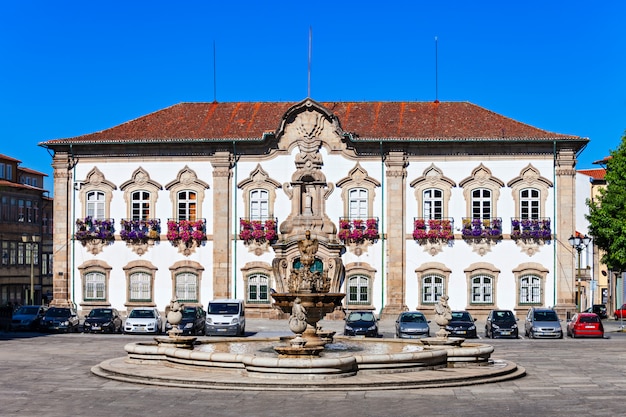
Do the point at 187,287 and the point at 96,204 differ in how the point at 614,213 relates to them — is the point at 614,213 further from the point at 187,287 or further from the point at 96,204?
the point at 96,204

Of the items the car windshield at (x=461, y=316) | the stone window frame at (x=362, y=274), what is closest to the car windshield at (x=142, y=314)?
the stone window frame at (x=362, y=274)

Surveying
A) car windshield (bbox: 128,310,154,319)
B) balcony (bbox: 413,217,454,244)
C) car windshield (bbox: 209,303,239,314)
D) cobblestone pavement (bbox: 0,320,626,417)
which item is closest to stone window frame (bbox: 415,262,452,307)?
balcony (bbox: 413,217,454,244)

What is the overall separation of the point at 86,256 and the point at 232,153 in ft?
32.0

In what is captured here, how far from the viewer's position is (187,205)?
55219mm

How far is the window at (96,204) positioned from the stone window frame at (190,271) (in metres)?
5.00

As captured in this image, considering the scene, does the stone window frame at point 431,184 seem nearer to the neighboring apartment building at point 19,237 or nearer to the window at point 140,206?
the window at point 140,206

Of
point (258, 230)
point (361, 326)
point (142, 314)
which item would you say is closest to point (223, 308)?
point (142, 314)

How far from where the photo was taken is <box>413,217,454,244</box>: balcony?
53.7 meters

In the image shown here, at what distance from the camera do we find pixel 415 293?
177 ft

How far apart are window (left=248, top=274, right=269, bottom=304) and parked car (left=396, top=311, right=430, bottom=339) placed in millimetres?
13252

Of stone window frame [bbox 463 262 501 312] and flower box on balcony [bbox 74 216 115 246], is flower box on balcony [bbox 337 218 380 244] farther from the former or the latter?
flower box on balcony [bbox 74 216 115 246]

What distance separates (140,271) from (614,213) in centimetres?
2540

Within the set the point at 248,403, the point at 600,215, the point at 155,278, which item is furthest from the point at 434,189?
the point at 248,403

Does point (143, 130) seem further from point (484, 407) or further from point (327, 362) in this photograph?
point (484, 407)
